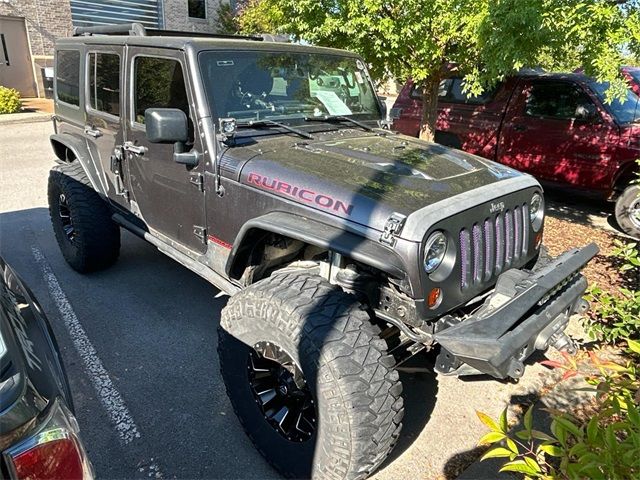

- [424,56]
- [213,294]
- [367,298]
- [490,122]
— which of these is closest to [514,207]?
[367,298]

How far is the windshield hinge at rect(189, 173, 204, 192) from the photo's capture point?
2.99 metres

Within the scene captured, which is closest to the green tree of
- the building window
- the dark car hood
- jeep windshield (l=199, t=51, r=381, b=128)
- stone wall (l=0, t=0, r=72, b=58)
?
jeep windshield (l=199, t=51, r=381, b=128)

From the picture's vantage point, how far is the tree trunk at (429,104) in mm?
6259

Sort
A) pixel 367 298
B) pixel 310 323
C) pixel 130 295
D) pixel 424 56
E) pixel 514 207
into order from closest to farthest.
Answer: pixel 310 323, pixel 367 298, pixel 514 207, pixel 130 295, pixel 424 56

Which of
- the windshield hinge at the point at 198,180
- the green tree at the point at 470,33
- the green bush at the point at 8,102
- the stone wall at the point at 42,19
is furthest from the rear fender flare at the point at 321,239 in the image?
the stone wall at the point at 42,19

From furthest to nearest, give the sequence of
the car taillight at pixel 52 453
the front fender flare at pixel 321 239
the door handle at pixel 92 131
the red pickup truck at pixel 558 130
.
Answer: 1. the red pickup truck at pixel 558 130
2. the door handle at pixel 92 131
3. the front fender flare at pixel 321 239
4. the car taillight at pixel 52 453

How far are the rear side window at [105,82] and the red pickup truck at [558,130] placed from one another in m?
3.12

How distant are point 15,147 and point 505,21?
33.4 feet

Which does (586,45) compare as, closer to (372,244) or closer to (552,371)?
(552,371)

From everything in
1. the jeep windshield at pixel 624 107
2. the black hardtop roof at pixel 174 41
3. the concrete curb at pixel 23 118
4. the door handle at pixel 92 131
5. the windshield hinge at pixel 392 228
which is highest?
the black hardtop roof at pixel 174 41

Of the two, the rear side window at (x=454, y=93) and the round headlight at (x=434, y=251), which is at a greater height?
the rear side window at (x=454, y=93)

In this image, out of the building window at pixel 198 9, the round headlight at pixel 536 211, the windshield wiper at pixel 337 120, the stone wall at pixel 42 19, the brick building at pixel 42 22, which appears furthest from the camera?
the building window at pixel 198 9

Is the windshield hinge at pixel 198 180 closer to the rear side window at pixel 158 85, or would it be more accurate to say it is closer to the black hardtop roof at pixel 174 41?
the rear side window at pixel 158 85

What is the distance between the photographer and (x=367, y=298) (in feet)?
8.13
